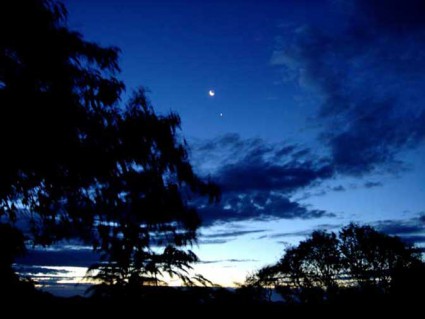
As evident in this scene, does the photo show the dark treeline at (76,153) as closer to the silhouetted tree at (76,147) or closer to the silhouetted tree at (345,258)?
the silhouetted tree at (76,147)

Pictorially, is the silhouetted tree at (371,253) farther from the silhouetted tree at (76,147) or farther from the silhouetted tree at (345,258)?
the silhouetted tree at (76,147)

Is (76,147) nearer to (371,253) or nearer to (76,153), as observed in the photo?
(76,153)

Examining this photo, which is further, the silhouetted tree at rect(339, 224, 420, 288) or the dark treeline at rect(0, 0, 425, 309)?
the silhouetted tree at rect(339, 224, 420, 288)

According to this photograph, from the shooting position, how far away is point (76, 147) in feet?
33.9

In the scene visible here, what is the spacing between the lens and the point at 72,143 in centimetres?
1023

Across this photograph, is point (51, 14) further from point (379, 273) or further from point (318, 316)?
point (379, 273)

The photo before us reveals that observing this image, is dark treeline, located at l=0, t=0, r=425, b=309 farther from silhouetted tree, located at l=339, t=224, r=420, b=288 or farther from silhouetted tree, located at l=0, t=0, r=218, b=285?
silhouetted tree, located at l=339, t=224, r=420, b=288

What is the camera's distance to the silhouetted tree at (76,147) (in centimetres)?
928

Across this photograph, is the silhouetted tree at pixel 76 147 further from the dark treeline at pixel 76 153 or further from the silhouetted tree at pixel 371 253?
the silhouetted tree at pixel 371 253

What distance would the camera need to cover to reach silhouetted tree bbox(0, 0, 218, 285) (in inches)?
365

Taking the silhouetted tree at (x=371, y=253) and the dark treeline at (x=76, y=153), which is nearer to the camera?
the dark treeline at (x=76, y=153)

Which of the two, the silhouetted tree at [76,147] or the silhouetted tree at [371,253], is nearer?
the silhouetted tree at [76,147]

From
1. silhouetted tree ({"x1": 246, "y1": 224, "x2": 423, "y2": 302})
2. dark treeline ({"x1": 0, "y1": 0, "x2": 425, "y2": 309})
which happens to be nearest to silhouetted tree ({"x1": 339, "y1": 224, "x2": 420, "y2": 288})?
silhouetted tree ({"x1": 246, "y1": 224, "x2": 423, "y2": 302})

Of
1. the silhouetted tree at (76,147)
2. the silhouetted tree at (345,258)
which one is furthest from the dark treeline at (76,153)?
the silhouetted tree at (345,258)
